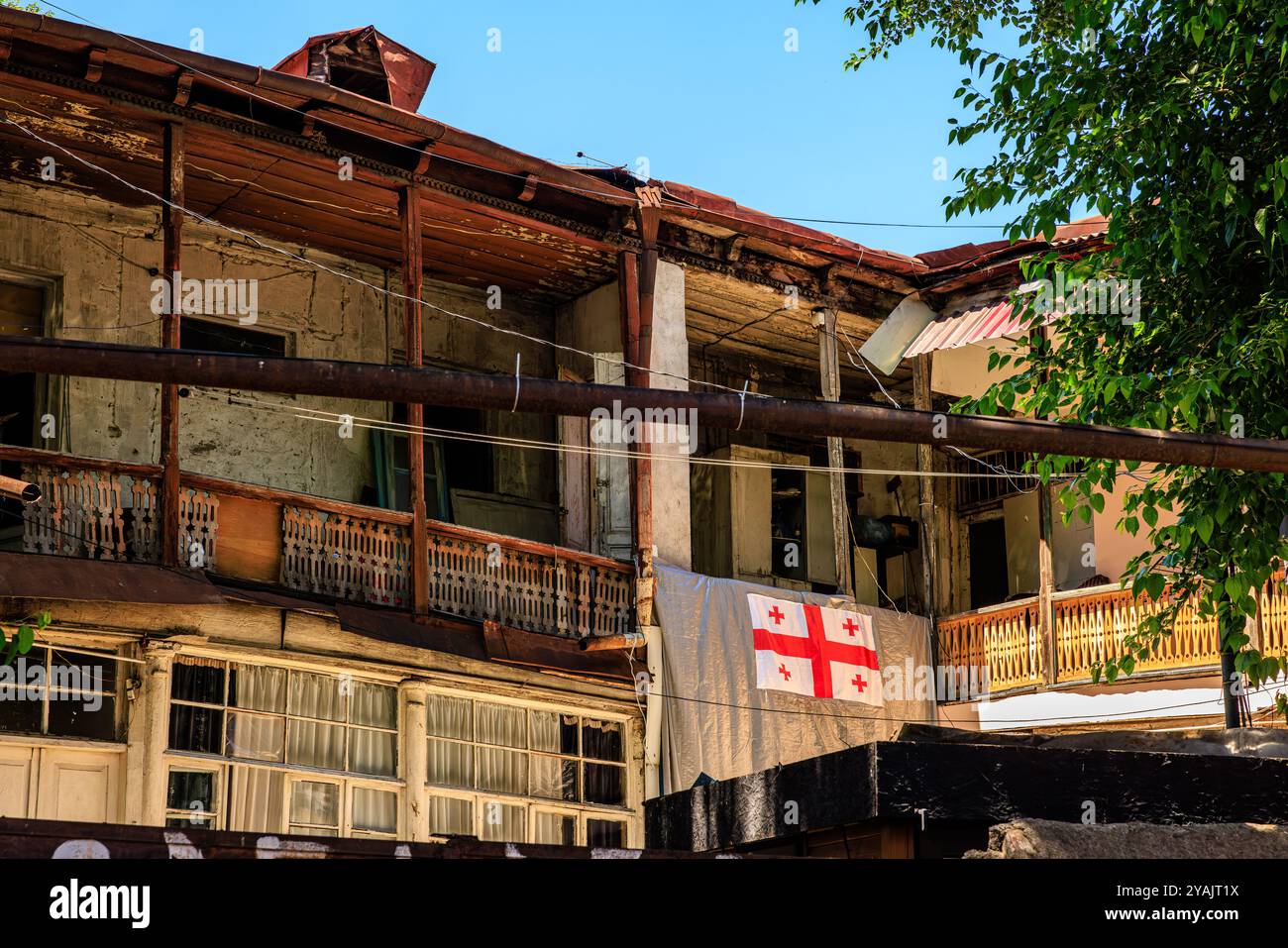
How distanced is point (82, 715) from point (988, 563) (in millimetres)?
12258

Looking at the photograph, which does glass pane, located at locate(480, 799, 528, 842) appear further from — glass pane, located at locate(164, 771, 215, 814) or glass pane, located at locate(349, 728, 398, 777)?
glass pane, located at locate(164, 771, 215, 814)

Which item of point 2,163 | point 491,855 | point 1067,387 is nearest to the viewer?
point 491,855

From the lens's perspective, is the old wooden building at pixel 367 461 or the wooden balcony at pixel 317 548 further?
the old wooden building at pixel 367 461

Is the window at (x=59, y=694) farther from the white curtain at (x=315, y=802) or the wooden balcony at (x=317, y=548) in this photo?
the white curtain at (x=315, y=802)

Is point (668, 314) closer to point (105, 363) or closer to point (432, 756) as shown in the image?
point (432, 756)

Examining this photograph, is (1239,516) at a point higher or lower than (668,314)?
lower

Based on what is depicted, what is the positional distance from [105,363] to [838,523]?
13380 mm

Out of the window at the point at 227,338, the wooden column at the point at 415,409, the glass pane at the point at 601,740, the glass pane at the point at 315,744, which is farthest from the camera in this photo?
the glass pane at the point at 601,740

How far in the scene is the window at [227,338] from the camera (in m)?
16.1

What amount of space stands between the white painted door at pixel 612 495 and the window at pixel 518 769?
74.2 inches

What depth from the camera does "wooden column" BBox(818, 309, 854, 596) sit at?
702 inches

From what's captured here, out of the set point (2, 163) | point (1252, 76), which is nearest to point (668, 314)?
point (2, 163)

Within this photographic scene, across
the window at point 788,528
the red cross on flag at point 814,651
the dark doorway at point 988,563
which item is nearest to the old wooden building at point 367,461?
the window at point 788,528

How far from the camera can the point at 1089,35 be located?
1103 centimetres
